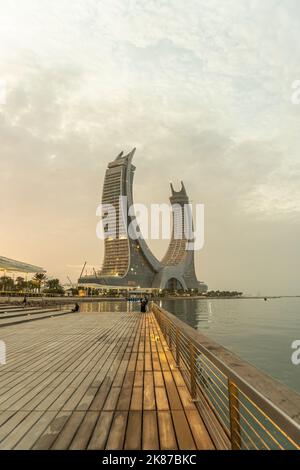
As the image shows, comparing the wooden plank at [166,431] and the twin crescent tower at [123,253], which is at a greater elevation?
the twin crescent tower at [123,253]

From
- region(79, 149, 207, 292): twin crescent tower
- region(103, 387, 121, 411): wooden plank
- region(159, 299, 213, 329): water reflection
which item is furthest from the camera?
region(79, 149, 207, 292): twin crescent tower

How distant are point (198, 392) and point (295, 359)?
47.6 feet

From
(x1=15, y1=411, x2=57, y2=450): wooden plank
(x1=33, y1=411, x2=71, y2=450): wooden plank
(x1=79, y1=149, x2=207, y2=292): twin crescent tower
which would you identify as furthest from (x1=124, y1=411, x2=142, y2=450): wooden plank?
(x1=79, y1=149, x2=207, y2=292): twin crescent tower

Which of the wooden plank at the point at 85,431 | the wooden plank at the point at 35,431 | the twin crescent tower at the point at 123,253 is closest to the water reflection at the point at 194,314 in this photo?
the wooden plank at the point at 85,431

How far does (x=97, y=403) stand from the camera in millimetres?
4379

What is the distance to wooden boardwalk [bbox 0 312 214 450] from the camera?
10.8 ft

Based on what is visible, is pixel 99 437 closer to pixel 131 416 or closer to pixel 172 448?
pixel 131 416

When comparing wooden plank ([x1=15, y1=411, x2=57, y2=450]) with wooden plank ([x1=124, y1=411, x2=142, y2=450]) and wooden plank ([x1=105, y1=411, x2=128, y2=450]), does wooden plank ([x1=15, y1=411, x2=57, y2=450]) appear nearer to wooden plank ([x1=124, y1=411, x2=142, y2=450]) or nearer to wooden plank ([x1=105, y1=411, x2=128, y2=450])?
wooden plank ([x1=105, y1=411, x2=128, y2=450])

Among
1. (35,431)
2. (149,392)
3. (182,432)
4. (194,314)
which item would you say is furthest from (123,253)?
(182,432)

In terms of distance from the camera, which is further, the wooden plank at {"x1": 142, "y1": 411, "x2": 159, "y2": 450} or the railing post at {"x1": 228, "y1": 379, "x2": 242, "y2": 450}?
the wooden plank at {"x1": 142, "y1": 411, "x2": 159, "y2": 450}

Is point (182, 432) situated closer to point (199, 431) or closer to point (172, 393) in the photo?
point (199, 431)

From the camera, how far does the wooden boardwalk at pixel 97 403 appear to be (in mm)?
3307

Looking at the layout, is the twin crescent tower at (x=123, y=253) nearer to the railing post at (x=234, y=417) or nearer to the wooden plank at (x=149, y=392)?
the wooden plank at (x=149, y=392)

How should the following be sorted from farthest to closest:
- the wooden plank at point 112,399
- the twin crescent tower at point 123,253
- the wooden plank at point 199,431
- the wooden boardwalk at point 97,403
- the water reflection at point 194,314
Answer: the twin crescent tower at point 123,253 < the water reflection at point 194,314 < the wooden plank at point 112,399 < the wooden boardwalk at point 97,403 < the wooden plank at point 199,431
